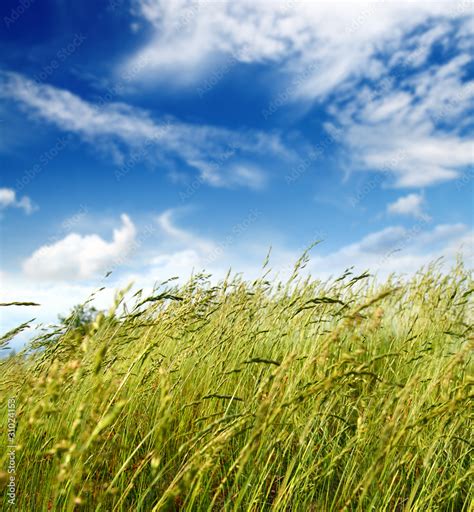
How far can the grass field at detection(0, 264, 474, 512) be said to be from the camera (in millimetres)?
1579

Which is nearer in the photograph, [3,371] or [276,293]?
[3,371]

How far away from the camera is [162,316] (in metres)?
3.03

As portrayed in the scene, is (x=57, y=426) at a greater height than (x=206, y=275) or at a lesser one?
lesser

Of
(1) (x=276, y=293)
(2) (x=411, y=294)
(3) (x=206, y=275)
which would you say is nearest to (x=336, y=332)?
(3) (x=206, y=275)

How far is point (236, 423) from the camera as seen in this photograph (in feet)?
5.22

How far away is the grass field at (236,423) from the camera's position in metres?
1.58

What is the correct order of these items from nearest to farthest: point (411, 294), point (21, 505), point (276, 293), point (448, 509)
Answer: point (21, 505) < point (448, 509) < point (276, 293) < point (411, 294)

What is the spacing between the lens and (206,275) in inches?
148

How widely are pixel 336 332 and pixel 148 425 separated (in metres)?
1.60

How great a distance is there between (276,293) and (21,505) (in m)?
2.93

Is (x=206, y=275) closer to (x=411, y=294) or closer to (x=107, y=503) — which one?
(x=107, y=503)

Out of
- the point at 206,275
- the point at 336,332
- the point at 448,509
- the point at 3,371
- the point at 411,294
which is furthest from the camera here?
the point at 411,294

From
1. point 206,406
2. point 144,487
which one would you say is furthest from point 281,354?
point 144,487

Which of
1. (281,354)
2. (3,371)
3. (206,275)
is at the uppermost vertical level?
(206,275)
